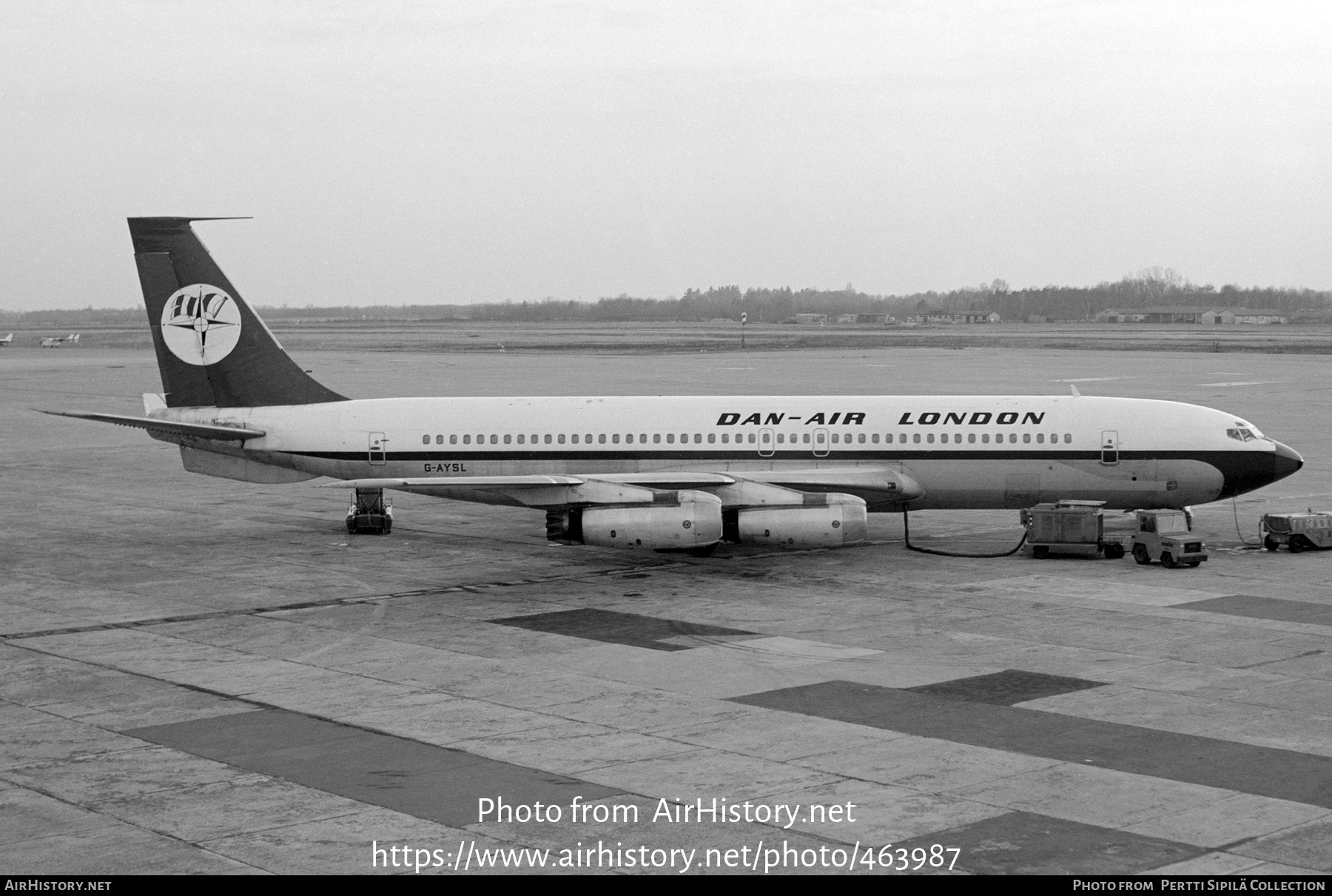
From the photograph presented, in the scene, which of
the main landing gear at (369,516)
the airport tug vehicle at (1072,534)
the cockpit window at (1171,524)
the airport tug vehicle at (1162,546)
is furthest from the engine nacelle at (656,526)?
the cockpit window at (1171,524)

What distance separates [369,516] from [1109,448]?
1942 cm

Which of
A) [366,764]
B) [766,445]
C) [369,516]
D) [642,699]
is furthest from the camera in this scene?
[369,516]

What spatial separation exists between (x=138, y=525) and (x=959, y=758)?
29.3 metres

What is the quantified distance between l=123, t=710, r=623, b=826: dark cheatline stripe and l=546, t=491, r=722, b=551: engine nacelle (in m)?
12.1

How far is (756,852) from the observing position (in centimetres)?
1505

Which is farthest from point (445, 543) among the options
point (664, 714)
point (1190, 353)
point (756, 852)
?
point (1190, 353)

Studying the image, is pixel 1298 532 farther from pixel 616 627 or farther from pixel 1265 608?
pixel 616 627

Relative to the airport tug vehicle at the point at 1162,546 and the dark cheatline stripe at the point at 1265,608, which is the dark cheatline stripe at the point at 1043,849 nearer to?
the dark cheatline stripe at the point at 1265,608

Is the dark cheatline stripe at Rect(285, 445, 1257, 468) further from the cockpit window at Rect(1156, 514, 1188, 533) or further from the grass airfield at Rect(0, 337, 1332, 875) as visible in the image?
the grass airfield at Rect(0, 337, 1332, 875)

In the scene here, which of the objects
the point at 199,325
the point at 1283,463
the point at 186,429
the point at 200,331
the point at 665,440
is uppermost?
the point at 199,325

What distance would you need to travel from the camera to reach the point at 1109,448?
35594 millimetres

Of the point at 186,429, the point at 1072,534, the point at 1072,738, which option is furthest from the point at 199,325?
the point at 1072,738

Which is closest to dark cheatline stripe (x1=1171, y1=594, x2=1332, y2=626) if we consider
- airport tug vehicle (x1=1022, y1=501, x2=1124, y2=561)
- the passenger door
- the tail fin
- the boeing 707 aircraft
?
airport tug vehicle (x1=1022, y1=501, x2=1124, y2=561)

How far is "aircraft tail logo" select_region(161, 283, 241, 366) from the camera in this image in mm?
37469
